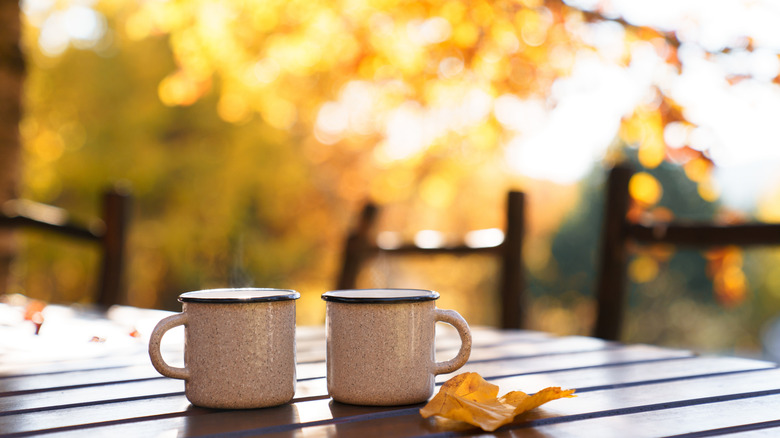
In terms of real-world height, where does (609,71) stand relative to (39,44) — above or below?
below

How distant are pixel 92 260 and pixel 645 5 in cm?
917

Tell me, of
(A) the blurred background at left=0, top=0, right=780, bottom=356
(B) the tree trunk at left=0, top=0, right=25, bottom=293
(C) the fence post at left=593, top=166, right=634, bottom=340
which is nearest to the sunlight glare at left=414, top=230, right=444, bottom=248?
(A) the blurred background at left=0, top=0, right=780, bottom=356

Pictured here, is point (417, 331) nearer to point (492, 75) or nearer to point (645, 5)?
point (645, 5)

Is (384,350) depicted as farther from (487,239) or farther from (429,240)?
(429,240)

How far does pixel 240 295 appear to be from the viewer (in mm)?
942

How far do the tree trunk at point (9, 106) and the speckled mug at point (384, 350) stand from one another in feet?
9.62

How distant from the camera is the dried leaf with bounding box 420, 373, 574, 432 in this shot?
747mm

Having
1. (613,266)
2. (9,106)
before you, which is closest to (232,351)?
(613,266)

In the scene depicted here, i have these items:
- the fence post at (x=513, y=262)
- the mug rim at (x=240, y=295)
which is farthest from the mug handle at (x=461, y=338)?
the fence post at (x=513, y=262)

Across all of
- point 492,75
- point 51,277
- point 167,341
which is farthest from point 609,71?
point 51,277

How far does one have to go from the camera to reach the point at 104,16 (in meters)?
10.6

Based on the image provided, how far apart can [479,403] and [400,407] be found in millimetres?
106

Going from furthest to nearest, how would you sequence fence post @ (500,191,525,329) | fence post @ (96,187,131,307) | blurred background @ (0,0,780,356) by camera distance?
1. blurred background @ (0,0,780,356)
2. fence post @ (96,187,131,307)
3. fence post @ (500,191,525,329)

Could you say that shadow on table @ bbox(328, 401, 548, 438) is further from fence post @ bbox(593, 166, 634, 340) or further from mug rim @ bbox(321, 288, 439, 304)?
fence post @ bbox(593, 166, 634, 340)
